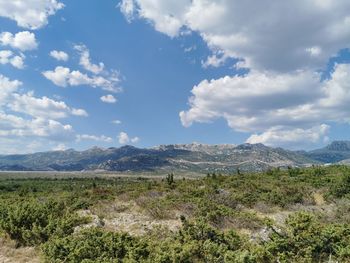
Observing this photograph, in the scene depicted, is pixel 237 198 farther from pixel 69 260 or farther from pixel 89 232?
pixel 69 260

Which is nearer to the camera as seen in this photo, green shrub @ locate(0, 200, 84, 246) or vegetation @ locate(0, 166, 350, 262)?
vegetation @ locate(0, 166, 350, 262)

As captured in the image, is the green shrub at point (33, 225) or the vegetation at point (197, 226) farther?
the green shrub at point (33, 225)

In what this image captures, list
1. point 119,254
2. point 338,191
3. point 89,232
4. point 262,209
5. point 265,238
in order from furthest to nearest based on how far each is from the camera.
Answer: point 338,191, point 262,209, point 265,238, point 89,232, point 119,254

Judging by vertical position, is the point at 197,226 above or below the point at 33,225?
above

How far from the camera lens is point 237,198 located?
965 inches

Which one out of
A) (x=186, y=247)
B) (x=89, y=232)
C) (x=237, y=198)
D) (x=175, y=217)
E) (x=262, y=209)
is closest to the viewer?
(x=186, y=247)

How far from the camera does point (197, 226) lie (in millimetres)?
13539

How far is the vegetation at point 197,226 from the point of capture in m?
11.3

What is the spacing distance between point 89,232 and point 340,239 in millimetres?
9342

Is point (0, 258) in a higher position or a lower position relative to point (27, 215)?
lower

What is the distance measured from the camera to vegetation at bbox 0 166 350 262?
37.1 ft

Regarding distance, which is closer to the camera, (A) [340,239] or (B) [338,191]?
(A) [340,239]

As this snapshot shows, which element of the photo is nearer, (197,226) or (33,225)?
(197,226)

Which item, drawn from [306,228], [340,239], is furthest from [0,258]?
[340,239]
